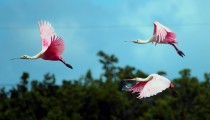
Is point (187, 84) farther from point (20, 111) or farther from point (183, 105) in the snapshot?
point (20, 111)

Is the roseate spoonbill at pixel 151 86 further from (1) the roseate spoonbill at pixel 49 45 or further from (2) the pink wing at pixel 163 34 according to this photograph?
(1) the roseate spoonbill at pixel 49 45

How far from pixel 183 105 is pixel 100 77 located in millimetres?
7972

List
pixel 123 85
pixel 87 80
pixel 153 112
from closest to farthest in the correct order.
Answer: pixel 123 85, pixel 153 112, pixel 87 80

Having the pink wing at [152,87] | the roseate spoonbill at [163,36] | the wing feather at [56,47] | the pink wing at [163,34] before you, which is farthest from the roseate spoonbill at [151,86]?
the wing feather at [56,47]

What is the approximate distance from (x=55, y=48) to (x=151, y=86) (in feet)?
5.09

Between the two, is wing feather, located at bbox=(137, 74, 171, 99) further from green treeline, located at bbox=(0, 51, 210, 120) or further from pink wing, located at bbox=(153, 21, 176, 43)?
green treeline, located at bbox=(0, 51, 210, 120)

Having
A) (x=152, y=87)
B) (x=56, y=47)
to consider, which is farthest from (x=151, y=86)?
(x=56, y=47)

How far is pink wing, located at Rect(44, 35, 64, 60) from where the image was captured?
40.1ft

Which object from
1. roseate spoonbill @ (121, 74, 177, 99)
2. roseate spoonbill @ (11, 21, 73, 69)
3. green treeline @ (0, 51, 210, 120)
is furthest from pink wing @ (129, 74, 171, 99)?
green treeline @ (0, 51, 210, 120)

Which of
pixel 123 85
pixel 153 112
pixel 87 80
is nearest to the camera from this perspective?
pixel 123 85

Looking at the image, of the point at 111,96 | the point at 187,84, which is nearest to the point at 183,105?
the point at 187,84

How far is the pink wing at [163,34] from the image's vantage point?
41.1ft

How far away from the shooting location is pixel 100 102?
5666cm

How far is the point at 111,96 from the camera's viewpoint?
55656 millimetres
